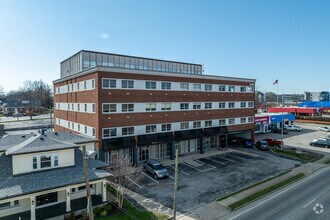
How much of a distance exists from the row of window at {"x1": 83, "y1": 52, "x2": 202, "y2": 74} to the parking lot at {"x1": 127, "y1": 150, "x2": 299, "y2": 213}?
69.9ft

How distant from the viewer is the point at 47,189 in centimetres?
1608

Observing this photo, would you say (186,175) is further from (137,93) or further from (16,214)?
(16,214)

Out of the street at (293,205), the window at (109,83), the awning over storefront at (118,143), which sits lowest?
the street at (293,205)

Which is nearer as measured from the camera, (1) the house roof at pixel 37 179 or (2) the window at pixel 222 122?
(1) the house roof at pixel 37 179

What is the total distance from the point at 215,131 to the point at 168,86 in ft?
40.3

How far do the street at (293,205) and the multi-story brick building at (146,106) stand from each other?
13348 mm

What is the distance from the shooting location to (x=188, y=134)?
3619 cm

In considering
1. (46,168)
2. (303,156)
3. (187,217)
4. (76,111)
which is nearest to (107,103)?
(76,111)

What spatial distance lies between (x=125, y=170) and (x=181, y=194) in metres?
6.24

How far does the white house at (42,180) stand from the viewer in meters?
16.0

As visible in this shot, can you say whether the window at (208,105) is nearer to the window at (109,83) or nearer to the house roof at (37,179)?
the window at (109,83)

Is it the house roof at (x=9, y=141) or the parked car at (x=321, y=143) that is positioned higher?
the house roof at (x=9, y=141)

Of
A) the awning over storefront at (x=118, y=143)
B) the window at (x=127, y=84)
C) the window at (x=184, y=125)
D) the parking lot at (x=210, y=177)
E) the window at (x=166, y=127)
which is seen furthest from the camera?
the window at (x=184, y=125)

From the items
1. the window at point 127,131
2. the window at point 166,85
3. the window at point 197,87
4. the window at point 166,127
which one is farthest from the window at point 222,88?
the window at point 127,131
